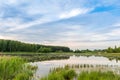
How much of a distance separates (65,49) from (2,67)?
180391mm

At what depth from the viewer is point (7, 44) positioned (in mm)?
122500

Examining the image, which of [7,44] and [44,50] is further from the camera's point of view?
[44,50]

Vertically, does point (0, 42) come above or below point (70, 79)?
above

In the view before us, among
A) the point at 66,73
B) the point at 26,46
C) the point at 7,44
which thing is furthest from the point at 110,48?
the point at 66,73

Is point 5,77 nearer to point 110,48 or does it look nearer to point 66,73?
point 66,73

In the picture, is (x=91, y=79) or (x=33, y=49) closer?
(x=91, y=79)

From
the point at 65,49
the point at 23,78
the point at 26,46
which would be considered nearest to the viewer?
the point at 23,78

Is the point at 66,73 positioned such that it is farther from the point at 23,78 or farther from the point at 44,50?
the point at 44,50

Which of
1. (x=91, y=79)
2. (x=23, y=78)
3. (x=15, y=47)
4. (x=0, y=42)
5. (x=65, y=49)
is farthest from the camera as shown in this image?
(x=65, y=49)

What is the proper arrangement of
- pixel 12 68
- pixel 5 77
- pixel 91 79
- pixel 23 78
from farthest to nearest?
pixel 12 68, pixel 5 77, pixel 23 78, pixel 91 79

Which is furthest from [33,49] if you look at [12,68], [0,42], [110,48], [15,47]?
[12,68]

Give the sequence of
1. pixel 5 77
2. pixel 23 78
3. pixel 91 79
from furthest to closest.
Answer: pixel 5 77, pixel 23 78, pixel 91 79

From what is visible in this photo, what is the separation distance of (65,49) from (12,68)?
17909cm

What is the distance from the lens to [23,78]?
47.2ft
